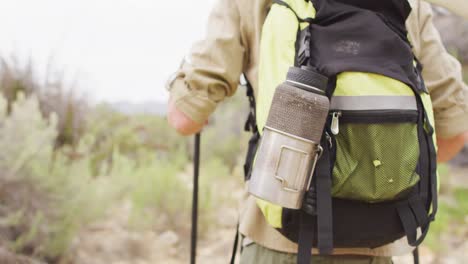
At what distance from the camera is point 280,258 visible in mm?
1449

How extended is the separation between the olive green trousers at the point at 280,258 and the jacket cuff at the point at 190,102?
14.1 inches

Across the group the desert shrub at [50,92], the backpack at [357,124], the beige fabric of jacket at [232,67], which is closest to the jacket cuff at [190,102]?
the beige fabric of jacket at [232,67]

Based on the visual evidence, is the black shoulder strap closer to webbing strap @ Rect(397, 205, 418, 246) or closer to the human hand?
the human hand

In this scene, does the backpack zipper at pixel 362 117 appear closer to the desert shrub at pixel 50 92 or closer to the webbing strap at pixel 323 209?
the webbing strap at pixel 323 209

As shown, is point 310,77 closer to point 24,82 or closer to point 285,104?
point 285,104

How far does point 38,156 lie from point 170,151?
2.75 meters

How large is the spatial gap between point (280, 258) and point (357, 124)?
0.39 metres

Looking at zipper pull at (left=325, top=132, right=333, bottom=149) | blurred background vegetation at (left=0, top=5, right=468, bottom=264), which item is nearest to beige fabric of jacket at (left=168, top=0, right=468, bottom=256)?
zipper pull at (left=325, top=132, right=333, bottom=149)

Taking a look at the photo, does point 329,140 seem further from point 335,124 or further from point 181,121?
point 181,121

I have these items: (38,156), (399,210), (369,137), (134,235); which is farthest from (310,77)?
(134,235)

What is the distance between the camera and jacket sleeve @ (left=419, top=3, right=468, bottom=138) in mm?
1668

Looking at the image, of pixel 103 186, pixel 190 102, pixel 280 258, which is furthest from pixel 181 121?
pixel 103 186

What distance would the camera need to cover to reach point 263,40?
53.7 inches

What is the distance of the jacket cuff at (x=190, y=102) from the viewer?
1.56 m
